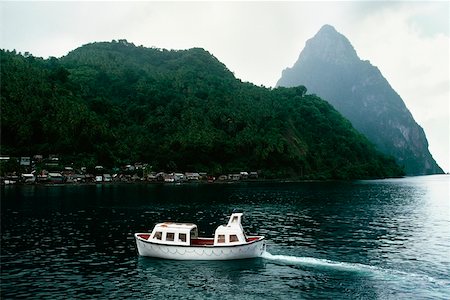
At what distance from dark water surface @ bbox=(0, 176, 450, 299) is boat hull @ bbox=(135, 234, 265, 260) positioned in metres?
1.15

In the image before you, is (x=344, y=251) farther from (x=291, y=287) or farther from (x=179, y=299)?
(x=179, y=299)

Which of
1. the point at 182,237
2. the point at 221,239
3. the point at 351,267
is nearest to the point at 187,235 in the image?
the point at 182,237

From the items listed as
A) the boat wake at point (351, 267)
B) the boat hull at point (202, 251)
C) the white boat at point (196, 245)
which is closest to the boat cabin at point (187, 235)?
the white boat at point (196, 245)

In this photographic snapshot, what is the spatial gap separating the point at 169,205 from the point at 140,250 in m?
57.7

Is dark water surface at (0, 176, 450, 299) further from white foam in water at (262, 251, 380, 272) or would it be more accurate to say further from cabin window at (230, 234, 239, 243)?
cabin window at (230, 234, 239, 243)

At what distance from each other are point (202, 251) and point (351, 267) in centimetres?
1881

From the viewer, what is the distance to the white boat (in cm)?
4950

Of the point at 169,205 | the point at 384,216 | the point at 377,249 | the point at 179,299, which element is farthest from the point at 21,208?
the point at 384,216

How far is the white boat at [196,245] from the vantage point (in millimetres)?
49500

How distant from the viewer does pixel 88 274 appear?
4409 cm

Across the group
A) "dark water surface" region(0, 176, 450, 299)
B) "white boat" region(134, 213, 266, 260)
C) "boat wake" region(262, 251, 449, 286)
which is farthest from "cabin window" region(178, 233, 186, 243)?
"boat wake" region(262, 251, 449, 286)

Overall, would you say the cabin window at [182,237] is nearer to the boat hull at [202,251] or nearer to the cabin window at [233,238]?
the boat hull at [202,251]

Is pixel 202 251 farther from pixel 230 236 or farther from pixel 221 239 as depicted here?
pixel 230 236

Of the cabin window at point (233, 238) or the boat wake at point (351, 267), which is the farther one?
the cabin window at point (233, 238)
